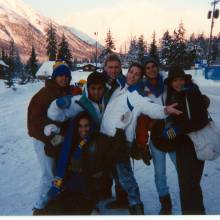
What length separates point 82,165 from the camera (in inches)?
96.9

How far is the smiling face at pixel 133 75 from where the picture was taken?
2.39 metres

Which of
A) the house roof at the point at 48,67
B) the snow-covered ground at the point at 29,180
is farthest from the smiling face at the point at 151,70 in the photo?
the house roof at the point at 48,67

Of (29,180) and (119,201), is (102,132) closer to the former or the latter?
(119,201)

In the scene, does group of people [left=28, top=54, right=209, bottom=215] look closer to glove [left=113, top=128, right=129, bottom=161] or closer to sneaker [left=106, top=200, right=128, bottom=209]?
glove [left=113, top=128, right=129, bottom=161]

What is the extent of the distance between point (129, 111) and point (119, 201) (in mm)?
979

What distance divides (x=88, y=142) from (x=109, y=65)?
0.66 metres

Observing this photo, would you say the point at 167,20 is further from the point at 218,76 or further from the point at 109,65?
the point at 218,76

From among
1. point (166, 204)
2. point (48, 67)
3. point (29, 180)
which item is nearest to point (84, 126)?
point (166, 204)

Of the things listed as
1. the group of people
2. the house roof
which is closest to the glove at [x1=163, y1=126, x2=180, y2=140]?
the group of people

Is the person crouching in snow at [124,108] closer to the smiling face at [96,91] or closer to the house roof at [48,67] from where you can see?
the smiling face at [96,91]

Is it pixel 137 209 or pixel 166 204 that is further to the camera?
pixel 166 204

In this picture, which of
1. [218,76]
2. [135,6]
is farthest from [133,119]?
[218,76]

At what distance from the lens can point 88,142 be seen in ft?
8.05

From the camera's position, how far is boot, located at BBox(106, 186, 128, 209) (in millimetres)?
2820
